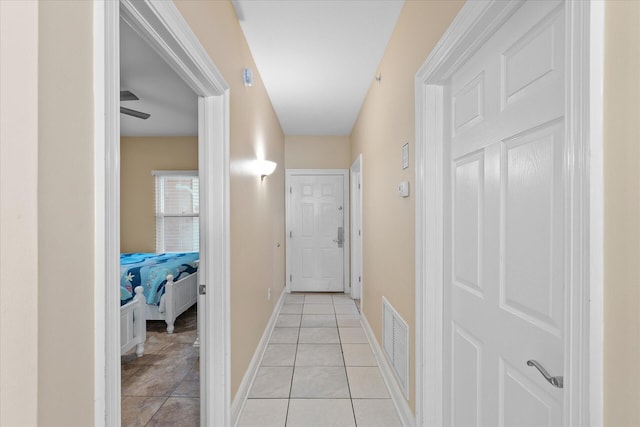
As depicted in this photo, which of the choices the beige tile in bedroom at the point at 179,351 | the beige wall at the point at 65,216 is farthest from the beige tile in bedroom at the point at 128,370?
the beige wall at the point at 65,216

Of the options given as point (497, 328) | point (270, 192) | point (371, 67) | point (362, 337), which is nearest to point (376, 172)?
point (371, 67)

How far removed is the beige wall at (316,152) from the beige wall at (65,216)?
14.7 ft

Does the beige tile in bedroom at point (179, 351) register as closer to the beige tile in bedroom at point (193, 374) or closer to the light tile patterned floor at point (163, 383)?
the light tile patterned floor at point (163, 383)

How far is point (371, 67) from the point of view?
2891mm

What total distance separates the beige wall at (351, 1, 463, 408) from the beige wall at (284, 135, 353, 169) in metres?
1.66

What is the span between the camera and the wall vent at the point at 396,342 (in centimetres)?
194

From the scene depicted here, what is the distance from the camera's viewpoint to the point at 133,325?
289 centimetres

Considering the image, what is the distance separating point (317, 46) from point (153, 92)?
2.09 meters

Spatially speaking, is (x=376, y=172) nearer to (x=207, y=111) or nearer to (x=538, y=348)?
(x=207, y=111)

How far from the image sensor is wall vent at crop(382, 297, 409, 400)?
194cm

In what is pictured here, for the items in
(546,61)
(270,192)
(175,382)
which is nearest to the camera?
(546,61)

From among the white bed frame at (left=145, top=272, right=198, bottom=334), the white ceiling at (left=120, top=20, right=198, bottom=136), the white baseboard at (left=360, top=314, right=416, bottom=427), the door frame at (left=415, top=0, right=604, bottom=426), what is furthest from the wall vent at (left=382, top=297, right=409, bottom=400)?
the white ceiling at (left=120, top=20, right=198, bottom=136)

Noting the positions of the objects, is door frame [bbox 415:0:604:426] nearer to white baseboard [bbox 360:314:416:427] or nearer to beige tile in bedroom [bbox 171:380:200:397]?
white baseboard [bbox 360:314:416:427]

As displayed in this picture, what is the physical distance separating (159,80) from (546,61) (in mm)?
3346
